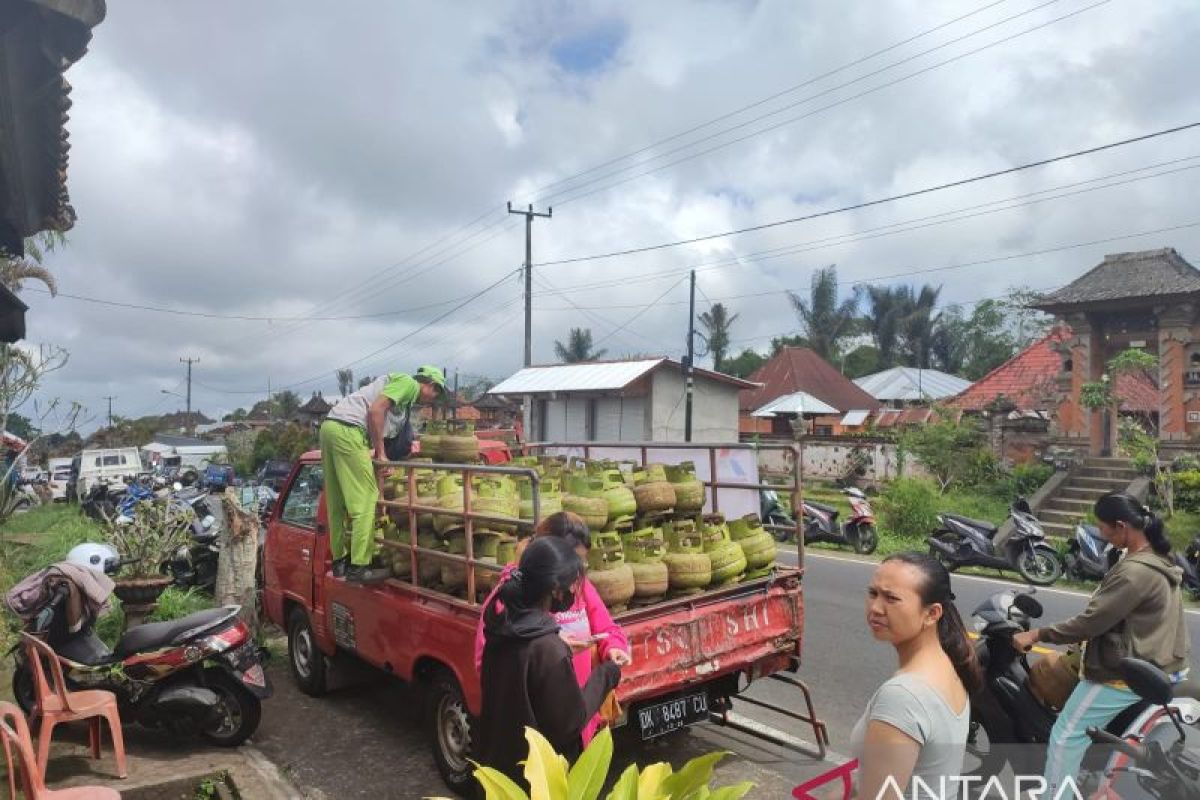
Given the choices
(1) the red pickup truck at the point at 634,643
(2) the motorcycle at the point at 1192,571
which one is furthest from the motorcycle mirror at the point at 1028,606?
(2) the motorcycle at the point at 1192,571

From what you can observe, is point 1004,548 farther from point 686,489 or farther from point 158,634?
point 158,634

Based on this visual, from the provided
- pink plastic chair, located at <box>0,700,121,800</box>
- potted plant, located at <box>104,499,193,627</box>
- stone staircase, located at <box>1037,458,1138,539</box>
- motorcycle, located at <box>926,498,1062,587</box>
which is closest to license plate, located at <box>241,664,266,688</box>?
pink plastic chair, located at <box>0,700,121,800</box>

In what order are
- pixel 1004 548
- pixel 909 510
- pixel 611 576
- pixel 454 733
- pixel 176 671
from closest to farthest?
pixel 611 576 < pixel 454 733 < pixel 176 671 < pixel 1004 548 < pixel 909 510

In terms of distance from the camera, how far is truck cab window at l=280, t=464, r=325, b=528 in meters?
5.85

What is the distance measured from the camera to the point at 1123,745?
293 cm

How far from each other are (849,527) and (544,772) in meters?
12.0

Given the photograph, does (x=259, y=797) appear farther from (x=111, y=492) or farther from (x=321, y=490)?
(x=111, y=492)

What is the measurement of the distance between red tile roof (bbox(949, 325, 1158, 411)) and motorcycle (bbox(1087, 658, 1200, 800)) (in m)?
17.3

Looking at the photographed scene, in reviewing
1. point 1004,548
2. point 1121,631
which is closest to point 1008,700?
point 1121,631

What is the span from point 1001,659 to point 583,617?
2.10 m

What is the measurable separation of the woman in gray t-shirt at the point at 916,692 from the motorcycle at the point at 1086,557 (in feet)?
32.2

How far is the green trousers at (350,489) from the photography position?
4859 mm

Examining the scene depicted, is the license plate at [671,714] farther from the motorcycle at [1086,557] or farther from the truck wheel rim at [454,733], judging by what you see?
the motorcycle at [1086,557]

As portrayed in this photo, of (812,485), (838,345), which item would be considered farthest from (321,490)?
(838,345)
